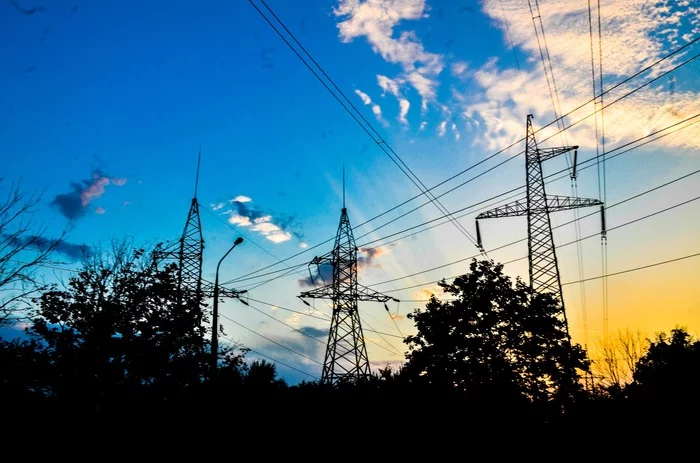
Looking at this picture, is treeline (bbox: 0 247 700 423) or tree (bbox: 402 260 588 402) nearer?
treeline (bbox: 0 247 700 423)

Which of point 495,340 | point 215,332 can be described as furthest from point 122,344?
point 495,340

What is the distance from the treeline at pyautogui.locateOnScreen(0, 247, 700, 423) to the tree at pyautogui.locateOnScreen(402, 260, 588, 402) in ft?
0.24

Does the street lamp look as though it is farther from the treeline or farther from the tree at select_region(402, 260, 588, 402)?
the tree at select_region(402, 260, 588, 402)

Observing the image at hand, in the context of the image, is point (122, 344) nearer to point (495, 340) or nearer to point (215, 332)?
point (215, 332)

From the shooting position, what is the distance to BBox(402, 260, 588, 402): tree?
1062 inches

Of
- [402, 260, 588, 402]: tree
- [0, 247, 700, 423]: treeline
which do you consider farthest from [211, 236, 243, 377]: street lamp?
[402, 260, 588, 402]: tree

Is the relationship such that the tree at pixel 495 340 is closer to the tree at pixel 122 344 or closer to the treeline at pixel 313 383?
the treeline at pixel 313 383

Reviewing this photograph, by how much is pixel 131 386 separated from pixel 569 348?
1101 inches

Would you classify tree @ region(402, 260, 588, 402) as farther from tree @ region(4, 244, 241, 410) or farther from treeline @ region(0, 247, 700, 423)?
tree @ region(4, 244, 241, 410)

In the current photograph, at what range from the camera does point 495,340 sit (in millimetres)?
28703

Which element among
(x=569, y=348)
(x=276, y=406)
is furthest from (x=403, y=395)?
(x=569, y=348)

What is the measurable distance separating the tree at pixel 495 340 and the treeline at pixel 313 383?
74 mm

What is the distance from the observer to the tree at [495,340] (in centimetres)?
2697

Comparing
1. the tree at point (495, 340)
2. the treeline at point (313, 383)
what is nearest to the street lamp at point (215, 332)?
the treeline at point (313, 383)
